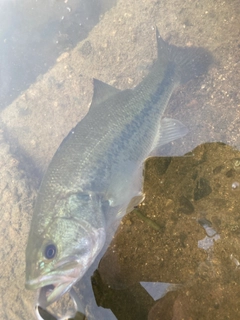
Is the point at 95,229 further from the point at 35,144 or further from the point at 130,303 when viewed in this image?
the point at 35,144

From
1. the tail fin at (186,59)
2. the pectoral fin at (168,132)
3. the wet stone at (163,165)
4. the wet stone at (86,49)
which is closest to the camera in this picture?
the wet stone at (163,165)

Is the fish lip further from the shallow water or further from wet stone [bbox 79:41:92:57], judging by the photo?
wet stone [bbox 79:41:92:57]

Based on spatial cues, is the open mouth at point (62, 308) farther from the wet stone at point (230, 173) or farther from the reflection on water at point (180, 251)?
the wet stone at point (230, 173)

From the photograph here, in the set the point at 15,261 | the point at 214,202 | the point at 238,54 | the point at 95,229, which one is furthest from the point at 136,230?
the point at 238,54

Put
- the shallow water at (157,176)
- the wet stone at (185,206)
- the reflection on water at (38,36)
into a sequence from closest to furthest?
1. the shallow water at (157,176)
2. the wet stone at (185,206)
3. the reflection on water at (38,36)

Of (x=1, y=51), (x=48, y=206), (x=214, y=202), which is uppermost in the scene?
(x=1, y=51)

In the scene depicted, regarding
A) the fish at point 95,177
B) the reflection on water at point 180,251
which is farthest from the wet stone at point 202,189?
the fish at point 95,177

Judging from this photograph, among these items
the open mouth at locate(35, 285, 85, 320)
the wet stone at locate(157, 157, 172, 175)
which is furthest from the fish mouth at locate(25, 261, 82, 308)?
the wet stone at locate(157, 157, 172, 175)

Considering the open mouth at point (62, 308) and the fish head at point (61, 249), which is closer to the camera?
the fish head at point (61, 249)
